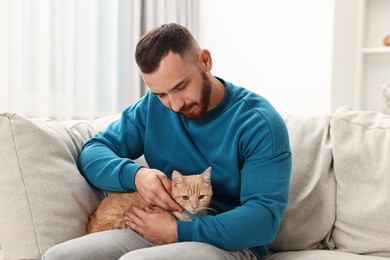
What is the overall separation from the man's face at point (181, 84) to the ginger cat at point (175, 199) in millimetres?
195

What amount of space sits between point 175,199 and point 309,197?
1.55ft

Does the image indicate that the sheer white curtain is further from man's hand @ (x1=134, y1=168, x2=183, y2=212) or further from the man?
man's hand @ (x1=134, y1=168, x2=183, y2=212)

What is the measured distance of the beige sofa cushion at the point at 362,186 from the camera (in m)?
1.73

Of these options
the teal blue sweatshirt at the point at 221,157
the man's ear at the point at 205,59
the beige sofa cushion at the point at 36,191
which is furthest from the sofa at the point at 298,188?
the man's ear at the point at 205,59

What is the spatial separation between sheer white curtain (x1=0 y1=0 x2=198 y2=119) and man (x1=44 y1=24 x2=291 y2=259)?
1.25 metres

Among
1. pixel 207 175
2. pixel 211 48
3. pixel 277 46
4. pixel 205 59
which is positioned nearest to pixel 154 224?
pixel 207 175

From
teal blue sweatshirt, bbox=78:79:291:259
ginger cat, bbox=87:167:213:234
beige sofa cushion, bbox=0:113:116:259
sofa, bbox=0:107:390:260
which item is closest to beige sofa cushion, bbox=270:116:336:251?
sofa, bbox=0:107:390:260

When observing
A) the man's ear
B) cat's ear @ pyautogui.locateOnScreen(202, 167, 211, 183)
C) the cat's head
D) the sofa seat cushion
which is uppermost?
the man's ear

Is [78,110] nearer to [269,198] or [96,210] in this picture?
[96,210]

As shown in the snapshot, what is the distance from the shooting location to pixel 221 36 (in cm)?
388

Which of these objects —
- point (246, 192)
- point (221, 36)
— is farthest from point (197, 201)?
point (221, 36)

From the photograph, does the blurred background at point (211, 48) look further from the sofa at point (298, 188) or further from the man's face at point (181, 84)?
the man's face at point (181, 84)

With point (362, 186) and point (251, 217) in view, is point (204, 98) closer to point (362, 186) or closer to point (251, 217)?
point (251, 217)

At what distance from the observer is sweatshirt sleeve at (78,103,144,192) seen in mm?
1608
